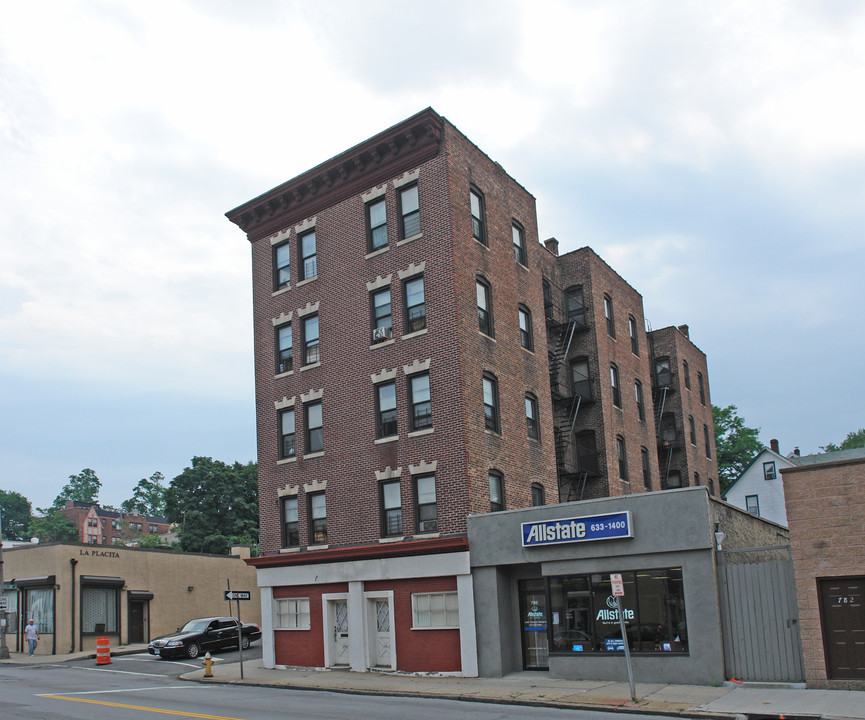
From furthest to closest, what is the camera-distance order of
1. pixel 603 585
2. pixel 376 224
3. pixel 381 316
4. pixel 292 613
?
1. pixel 292 613
2. pixel 376 224
3. pixel 381 316
4. pixel 603 585

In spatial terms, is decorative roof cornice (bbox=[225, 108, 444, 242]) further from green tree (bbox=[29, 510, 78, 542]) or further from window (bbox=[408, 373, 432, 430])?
green tree (bbox=[29, 510, 78, 542])

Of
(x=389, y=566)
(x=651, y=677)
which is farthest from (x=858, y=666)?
(x=389, y=566)

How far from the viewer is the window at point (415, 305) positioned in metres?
26.9

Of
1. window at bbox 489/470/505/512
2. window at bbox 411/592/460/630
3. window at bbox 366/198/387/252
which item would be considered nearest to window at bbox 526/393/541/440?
window at bbox 489/470/505/512

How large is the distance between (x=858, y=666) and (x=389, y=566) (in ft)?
43.7

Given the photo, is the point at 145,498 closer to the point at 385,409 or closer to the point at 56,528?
the point at 56,528

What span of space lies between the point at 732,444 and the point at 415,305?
Result: 47.7 metres

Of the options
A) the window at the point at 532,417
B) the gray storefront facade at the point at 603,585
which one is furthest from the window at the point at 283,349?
the gray storefront facade at the point at 603,585

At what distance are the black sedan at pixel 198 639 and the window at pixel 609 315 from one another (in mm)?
21250

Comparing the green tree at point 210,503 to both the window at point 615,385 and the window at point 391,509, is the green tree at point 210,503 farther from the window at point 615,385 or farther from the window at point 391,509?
the window at point 391,509

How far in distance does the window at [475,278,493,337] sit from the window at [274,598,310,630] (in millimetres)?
11246

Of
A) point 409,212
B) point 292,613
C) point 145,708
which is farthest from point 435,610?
point 409,212

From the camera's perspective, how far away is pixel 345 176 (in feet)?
97.3

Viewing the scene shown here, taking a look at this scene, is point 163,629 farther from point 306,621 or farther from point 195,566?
point 306,621
